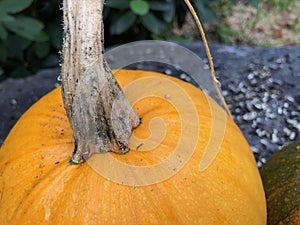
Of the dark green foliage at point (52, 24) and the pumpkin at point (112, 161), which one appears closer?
the pumpkin at point (112, 161)

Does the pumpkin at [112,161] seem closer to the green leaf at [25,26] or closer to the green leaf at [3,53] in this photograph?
the green leaf at [25,26]

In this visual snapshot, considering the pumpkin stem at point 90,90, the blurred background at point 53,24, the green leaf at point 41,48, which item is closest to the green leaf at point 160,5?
the blurred background at point 53,24

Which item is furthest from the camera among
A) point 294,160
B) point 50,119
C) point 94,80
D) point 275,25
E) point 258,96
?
point 275,25

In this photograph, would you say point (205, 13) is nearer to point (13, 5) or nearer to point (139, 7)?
point (139, 7)

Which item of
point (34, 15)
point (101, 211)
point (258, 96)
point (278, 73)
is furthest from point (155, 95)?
point (34, 15)

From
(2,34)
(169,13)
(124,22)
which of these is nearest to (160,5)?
(169,13)

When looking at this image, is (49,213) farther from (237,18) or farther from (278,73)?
(237,18)

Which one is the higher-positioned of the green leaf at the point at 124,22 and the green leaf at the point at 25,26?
the green leaf at the point at 25,26
